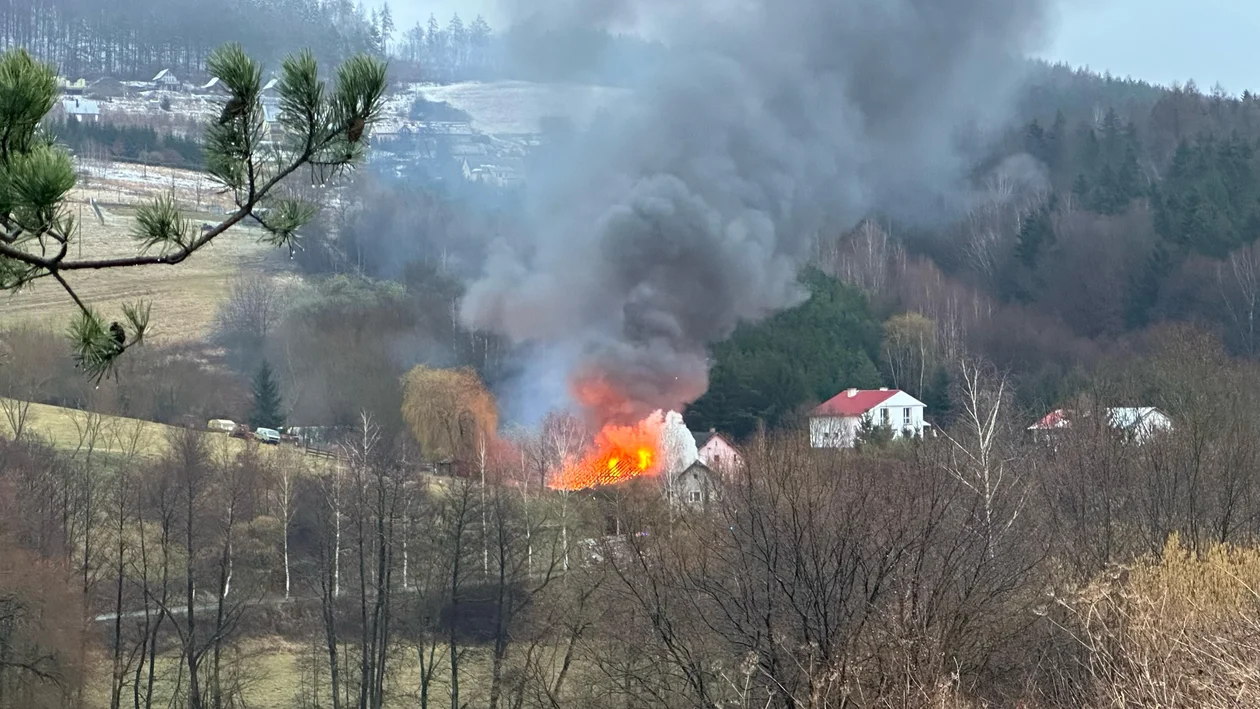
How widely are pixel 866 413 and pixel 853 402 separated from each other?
448 cm

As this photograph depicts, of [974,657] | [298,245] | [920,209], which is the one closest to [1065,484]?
[974,657]

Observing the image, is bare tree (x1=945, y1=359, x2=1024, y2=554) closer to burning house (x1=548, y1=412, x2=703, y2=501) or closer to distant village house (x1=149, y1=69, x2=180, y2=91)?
burning house (x1=548, y1=412, x2=703, y2=501)

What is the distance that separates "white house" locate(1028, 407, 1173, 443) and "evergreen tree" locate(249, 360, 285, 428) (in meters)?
33.6

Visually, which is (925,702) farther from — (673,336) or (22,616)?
(673,336)

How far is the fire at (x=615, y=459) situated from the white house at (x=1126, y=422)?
13.5 meters

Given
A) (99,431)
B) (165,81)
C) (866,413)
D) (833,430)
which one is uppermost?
(165,81)

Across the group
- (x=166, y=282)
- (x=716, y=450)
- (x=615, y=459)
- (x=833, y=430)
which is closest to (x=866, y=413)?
(x=833, y=430)

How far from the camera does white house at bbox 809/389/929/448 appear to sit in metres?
56.7

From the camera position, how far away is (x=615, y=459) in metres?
46.1

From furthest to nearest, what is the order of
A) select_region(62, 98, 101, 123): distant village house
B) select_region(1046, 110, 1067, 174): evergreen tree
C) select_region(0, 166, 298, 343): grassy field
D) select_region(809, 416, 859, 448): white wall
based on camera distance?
select_region(62, 98, 101, 123): distant village house → select_region(1046, 110, 1067, 174): evergreen tree → select_region(0, 166, 298, 343): grassy field → select_region(809, 416, 859, 448): white wall

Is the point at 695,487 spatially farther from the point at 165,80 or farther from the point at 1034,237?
the point at 165,80

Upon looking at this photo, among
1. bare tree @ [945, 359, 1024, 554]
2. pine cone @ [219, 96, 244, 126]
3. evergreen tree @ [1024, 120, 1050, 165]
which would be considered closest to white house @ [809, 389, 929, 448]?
bare tree @ [945, 359, 1024, 554]

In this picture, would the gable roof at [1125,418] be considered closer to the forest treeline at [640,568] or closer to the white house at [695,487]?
the forest treeline at [640,568]

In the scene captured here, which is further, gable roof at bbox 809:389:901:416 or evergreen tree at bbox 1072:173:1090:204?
evergreen tree at bbox 1072:173:1090:204
